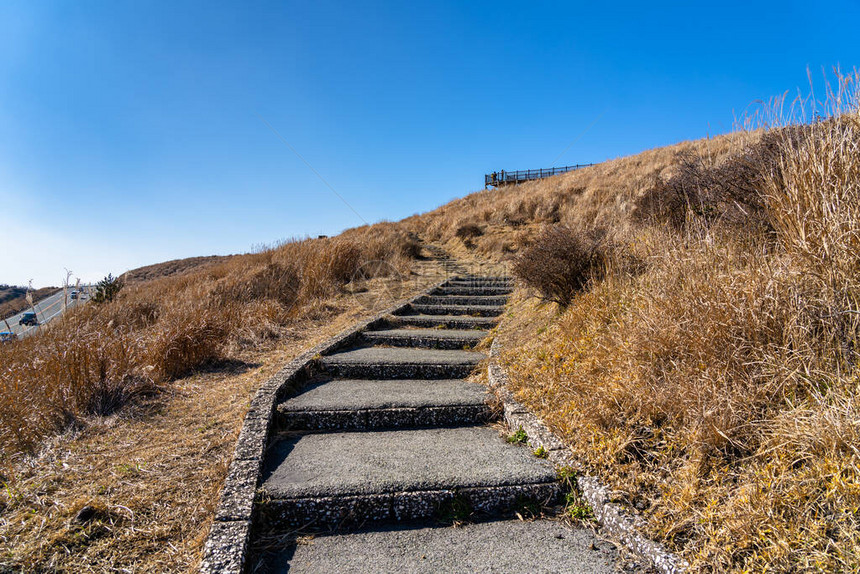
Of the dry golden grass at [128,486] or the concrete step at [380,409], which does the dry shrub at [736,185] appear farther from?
the dry golden grass at [128,486]

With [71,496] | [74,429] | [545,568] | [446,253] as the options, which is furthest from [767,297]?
[446,253]

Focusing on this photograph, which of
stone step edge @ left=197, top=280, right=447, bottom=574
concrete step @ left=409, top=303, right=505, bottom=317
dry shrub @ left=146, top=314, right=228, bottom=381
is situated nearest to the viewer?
stone step edge @ left=197, top=280, right=447, bottom=574

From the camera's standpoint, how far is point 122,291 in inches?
316

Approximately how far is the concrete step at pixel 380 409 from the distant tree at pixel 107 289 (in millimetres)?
5570

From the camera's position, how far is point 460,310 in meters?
6.77

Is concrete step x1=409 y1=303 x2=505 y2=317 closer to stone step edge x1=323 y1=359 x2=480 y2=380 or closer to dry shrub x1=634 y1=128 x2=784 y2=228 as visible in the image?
stone step edge x1=323 y1=359 x2=480 y2=380

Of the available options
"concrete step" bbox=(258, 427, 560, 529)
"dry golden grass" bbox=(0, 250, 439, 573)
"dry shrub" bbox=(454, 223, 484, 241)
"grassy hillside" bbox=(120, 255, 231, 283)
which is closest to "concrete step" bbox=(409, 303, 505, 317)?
"dry golden grass" bbox=(0, 250, 439, 573)

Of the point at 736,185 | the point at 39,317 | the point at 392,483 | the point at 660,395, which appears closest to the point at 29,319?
the point at 39,317

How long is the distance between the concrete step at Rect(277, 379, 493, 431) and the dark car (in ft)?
10.2

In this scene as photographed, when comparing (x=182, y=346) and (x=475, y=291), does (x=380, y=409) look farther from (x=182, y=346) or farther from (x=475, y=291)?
(x=475, y=291)

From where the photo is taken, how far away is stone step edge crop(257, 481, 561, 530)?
233cm

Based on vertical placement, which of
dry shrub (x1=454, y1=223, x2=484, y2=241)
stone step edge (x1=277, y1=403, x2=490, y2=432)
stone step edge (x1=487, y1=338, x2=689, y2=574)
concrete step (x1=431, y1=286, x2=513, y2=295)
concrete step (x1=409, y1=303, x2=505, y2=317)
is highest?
dry shrub (x1=454, y1=223, x2=484, y2=241)

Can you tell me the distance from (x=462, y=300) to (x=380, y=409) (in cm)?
416

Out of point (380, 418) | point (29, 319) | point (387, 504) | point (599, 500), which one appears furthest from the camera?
point (29, 319)
